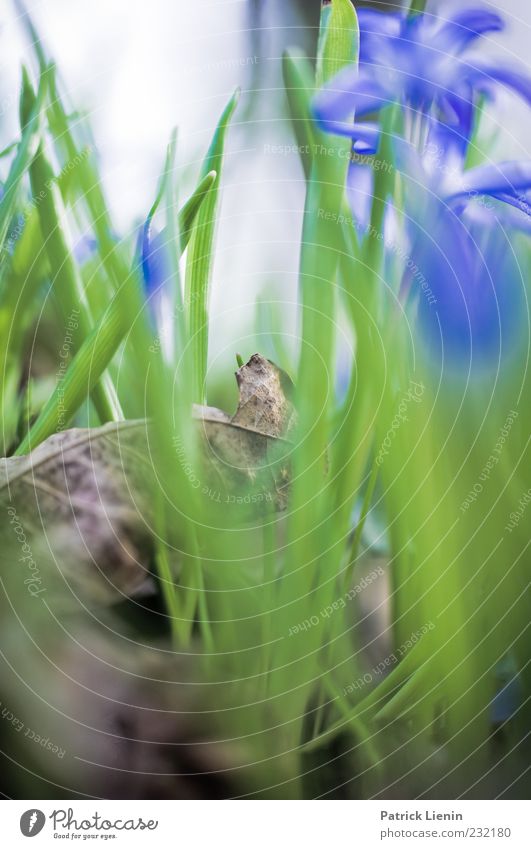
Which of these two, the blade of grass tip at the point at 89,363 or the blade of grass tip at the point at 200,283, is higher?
the blade of grass tip at the point at 200,283

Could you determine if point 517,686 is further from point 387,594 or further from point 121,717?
point 121,717

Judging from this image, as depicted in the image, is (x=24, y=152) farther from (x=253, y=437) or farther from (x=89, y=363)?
(x=253, y=437)

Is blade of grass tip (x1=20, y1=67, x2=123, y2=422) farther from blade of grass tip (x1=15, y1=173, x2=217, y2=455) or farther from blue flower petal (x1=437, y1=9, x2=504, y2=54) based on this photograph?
blue flower petal (x1=437, y1=9, x2=504, y2=54)

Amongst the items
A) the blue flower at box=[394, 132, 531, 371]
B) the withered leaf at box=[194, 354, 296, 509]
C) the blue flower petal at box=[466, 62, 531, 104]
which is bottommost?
the withered leaf at box=[194, 354, 296, 509]

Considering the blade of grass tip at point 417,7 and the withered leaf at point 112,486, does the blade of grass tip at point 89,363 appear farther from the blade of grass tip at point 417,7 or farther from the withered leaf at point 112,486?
the blade of grass tip at point 417,7

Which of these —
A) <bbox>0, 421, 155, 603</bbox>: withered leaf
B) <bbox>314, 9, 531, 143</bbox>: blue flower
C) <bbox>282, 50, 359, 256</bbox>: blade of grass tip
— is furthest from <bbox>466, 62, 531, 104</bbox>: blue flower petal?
<bbox>0, 421, 155, 603</bbox>: withered leaf

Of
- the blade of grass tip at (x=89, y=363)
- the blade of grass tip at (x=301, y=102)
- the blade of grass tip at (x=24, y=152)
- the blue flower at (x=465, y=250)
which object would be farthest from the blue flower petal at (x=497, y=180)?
the blade of grass tip at (x=24, y=152)

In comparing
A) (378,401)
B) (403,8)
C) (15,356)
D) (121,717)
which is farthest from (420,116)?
(121,717)

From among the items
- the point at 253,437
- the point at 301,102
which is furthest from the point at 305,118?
the point at 253,437
